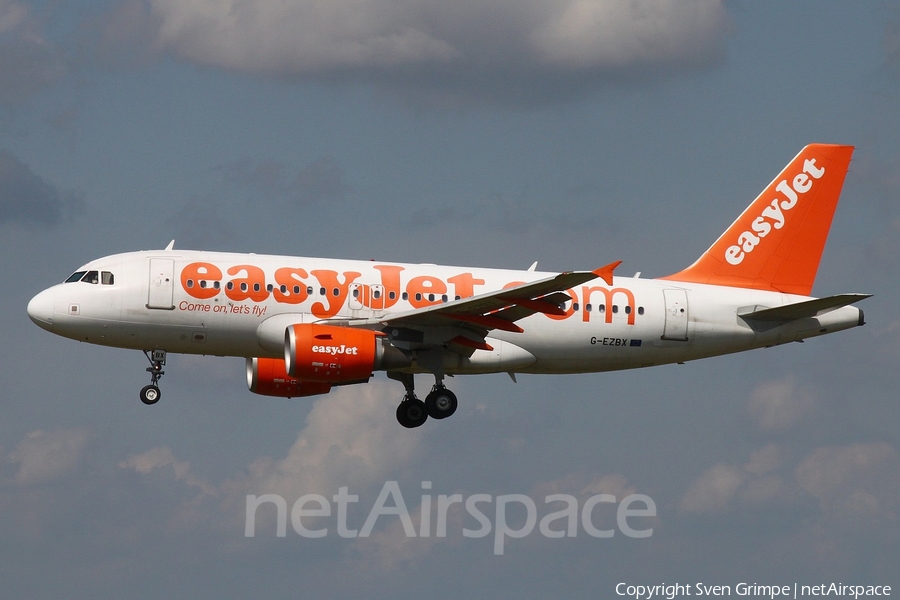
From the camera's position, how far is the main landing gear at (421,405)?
46875mm

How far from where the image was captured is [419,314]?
143 feet

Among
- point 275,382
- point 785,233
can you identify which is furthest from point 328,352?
point 785,233

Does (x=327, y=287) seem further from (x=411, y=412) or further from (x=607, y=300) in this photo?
(x=607, y=300)

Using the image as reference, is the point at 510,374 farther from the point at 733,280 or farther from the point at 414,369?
the point at 733,280

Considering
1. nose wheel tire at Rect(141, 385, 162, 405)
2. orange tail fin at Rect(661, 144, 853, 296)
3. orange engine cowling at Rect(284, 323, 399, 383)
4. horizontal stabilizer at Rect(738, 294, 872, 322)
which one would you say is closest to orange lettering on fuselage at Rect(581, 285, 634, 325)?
orange tail fin at Rect(661, 144, 853, 296)

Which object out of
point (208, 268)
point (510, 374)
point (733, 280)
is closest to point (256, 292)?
point (208, 268)

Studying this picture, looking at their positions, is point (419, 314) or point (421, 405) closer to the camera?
point (419, 314)

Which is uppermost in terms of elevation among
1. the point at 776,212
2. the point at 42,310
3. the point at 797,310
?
the point at 776,212

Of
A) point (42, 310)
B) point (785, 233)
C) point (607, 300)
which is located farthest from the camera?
point (785, 233)

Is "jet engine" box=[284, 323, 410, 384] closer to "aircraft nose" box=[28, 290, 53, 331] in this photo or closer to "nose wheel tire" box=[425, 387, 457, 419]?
"nose wheel tire" box=[425, 387, 457, 419]

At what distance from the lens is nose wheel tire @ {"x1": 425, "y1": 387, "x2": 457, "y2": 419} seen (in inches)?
1844

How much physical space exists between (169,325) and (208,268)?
2210 millimetres

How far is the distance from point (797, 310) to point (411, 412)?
13824 mm

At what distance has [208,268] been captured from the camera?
44.5 m
